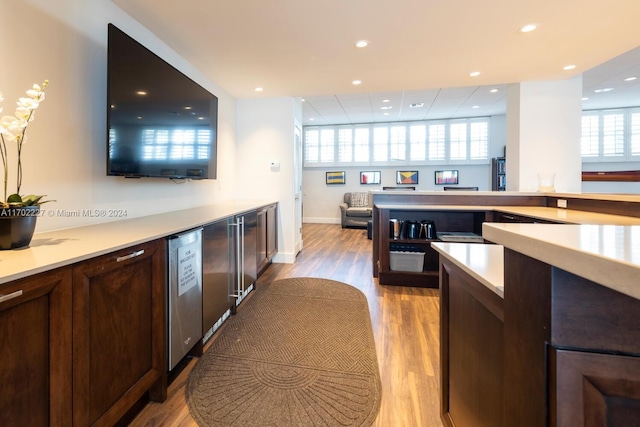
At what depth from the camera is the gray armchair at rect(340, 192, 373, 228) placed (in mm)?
7488

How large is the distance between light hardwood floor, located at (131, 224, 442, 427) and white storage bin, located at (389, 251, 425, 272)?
0.23m

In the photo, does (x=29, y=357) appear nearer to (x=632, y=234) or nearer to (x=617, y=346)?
(x=617, y=346)

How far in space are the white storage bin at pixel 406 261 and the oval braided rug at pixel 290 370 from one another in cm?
82

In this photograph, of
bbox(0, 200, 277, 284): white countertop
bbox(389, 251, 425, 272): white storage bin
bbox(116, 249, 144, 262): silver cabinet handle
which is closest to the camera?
bbox(0, 200, 277, 284): white countertop

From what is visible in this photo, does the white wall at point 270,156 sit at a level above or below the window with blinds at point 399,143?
below

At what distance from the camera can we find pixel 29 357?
932 millimetres

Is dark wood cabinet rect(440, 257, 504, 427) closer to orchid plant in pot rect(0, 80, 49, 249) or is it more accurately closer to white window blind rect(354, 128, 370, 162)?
orchid plant in pot rect(0, 80, 49, 249)

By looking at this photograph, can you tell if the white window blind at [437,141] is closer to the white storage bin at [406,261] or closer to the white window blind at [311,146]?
the white window blind at [311,146]

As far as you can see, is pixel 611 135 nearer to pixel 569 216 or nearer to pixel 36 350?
pixel 569 216

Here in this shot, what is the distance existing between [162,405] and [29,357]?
0.84 meters

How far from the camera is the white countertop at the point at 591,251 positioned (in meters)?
0.38

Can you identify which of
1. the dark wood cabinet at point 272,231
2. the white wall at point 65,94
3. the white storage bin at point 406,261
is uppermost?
the white wall at point 65,94

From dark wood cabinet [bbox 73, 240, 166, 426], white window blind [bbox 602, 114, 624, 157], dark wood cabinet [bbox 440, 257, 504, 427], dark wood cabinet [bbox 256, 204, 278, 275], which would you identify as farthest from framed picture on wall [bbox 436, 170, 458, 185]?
dark wood cabinet [bbox 73, 240, 166, 426]

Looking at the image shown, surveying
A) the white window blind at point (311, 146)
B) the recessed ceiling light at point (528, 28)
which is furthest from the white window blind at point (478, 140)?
the recessed ceiling light at point (528, 28)
